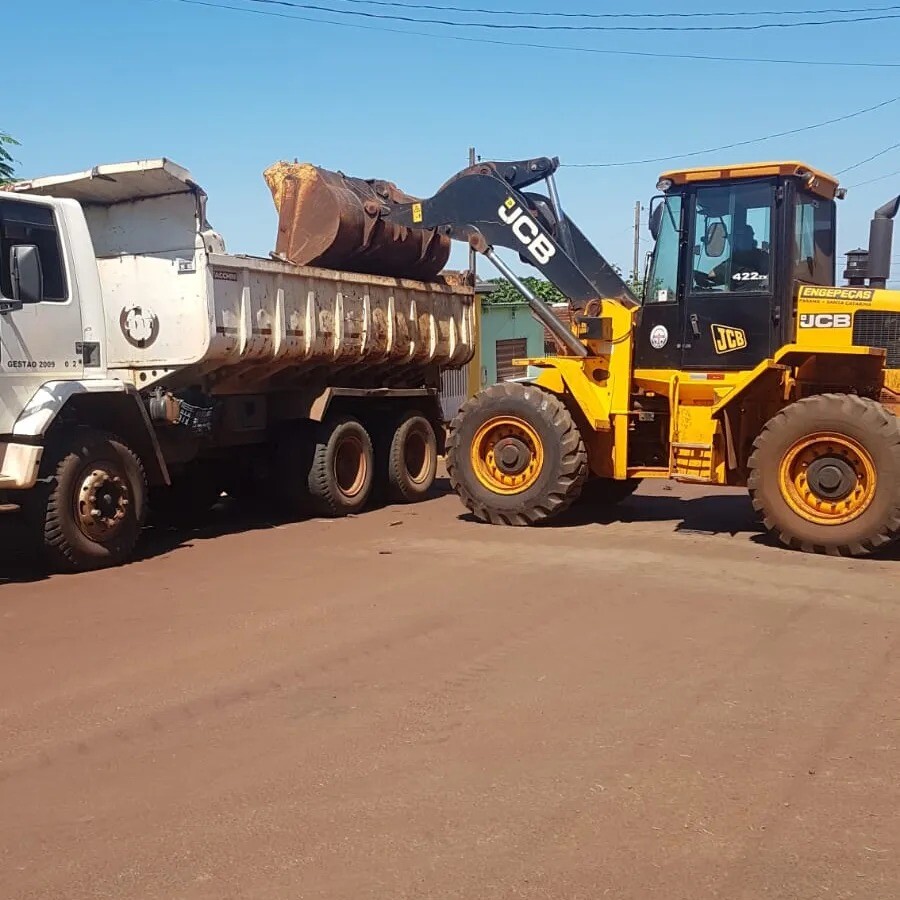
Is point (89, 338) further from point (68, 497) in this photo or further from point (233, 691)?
point (233, 691)

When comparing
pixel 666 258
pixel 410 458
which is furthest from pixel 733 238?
pixel 410 458

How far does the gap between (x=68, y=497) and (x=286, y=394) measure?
3.41 m

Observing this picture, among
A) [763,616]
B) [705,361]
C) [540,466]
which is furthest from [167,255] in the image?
[763,616]

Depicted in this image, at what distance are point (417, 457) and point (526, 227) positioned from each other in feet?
10.8

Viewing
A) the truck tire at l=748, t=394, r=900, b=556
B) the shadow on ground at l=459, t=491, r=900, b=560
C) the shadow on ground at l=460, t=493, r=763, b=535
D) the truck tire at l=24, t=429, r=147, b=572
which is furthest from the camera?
the shadow on ground at l=460, t=493, r=763, b=535

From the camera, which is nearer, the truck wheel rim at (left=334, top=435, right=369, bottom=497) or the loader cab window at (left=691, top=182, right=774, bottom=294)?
the loader cab window at (left=691, top=182, right=774, bottom=294)

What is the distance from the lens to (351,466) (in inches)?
455

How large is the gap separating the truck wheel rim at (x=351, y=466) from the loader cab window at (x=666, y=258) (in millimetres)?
3518

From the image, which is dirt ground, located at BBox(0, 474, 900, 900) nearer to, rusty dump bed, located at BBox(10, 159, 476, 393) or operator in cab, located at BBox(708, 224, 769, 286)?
rusty dump bed, located at BBox(10, 159, 476, 393)

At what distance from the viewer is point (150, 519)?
428 inches

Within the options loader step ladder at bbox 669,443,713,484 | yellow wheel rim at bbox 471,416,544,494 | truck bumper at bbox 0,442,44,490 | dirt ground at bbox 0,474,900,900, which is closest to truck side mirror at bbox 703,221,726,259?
loader step ladder at bbox 669,443,713,484

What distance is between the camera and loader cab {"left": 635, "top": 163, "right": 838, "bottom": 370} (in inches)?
360

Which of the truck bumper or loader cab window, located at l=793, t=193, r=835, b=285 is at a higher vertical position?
loader cab window, located at l=793, t=193, r=835, b=285

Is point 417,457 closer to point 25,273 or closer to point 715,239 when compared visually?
point 715,239
